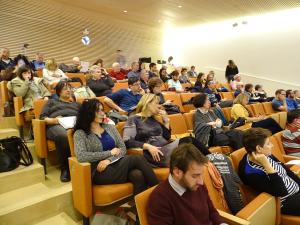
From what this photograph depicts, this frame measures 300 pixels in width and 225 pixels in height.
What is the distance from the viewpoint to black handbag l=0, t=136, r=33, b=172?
98.1 inches

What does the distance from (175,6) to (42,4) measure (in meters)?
3.64

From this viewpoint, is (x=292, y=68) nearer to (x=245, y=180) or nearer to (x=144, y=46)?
(x=144, y=46)

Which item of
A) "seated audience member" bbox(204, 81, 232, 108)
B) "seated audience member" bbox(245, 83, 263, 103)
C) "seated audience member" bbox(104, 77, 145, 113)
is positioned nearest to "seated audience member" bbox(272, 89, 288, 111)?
"seated audience member" bbox(245, 83, 263, 103)

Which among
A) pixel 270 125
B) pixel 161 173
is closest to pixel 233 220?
pixel 161 173

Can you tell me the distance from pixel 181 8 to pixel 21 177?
6743mm

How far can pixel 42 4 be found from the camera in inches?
284

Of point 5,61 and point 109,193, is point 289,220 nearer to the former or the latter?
point 109,193

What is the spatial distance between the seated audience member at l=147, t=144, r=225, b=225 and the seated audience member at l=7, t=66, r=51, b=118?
8.31 ft

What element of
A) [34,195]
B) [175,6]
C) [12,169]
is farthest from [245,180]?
[175,6]

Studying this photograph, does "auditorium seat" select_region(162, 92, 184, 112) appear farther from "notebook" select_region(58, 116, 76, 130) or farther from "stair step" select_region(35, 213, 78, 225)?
"stair step" select_region(35, 213, 78, 225)

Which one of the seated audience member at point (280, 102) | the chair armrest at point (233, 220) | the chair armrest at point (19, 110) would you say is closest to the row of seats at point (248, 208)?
the chair armrest at point (233, 220)

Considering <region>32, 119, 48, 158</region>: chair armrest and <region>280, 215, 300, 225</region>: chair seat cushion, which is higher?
<region>32, 119, 48, 158</region>: chair armrest

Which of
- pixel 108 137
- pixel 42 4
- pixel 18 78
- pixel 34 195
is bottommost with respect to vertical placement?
pixel 34 195

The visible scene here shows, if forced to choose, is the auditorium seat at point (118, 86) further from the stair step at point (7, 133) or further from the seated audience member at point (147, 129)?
the seated audience member at point (147, 129)
